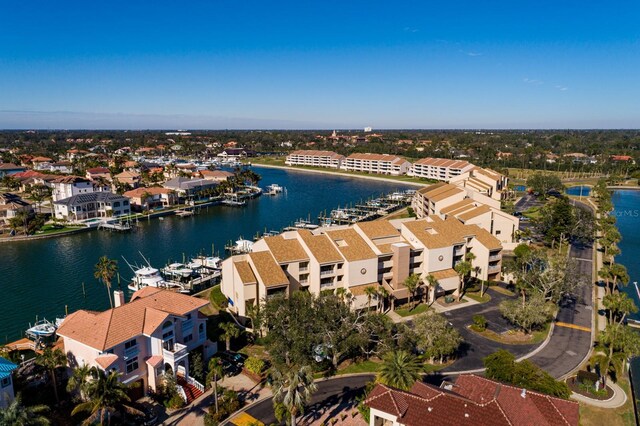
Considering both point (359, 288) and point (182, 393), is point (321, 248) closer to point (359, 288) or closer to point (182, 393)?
point (359, 288)

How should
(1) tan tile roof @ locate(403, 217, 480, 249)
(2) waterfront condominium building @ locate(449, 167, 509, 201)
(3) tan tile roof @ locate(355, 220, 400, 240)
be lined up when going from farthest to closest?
(2) waterfront condominium building @ locate(449, 167, 509, 201) → (1) tan tile roof @ locate(403, 217, 480, 249) → (3) tan tile roof @ locate(355, 220, 400, 240)

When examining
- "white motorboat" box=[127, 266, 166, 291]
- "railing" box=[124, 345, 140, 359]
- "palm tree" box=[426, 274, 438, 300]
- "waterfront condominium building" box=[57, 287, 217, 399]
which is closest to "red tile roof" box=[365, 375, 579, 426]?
"waterfront condominium building" box=[57, 287, 217, 399]

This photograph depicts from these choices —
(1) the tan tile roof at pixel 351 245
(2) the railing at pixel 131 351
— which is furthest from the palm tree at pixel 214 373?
(1) the tan tile roof at pixel 351 245

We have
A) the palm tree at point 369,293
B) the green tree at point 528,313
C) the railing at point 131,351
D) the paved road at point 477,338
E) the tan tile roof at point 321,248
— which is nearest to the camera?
the railing at point 131,351

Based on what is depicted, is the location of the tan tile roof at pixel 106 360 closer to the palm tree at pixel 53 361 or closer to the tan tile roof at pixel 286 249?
the palm tree at pixel 53 361

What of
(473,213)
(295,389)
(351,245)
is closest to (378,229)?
(351,245)

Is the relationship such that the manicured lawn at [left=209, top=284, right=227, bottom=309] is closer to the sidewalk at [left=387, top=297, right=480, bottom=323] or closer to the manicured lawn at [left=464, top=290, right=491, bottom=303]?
the sidewalk at [left=387, top=297, right=480, bottom=323]
